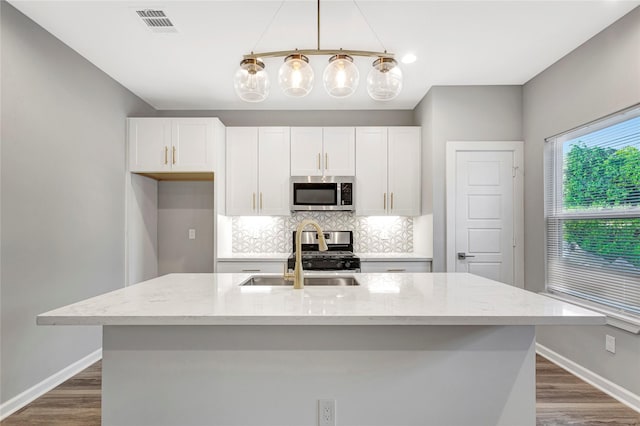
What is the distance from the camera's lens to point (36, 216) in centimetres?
252

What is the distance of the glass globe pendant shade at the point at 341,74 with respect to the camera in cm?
176

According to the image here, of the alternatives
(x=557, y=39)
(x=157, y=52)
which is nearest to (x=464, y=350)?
(x=557, y=39)

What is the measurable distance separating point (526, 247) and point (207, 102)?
3843 mm

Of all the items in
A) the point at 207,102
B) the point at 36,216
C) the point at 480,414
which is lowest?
the point at 480,414

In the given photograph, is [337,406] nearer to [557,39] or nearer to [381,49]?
[381,49]

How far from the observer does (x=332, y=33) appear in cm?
266

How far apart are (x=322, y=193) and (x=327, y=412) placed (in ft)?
8.74

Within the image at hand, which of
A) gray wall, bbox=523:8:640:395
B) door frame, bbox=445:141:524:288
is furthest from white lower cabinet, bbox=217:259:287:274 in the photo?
gray wall, bbox=523:8:640:395

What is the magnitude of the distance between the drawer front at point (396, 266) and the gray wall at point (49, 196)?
8.46 feet

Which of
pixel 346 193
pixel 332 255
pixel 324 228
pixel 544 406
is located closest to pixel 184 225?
pixel 324 228

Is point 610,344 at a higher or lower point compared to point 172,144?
lower

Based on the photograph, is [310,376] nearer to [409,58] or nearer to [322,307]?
[322,307]

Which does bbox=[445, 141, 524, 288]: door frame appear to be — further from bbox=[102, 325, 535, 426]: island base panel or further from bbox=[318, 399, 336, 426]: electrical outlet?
bbox=[318, 399, 336, 426]: electrical outlet

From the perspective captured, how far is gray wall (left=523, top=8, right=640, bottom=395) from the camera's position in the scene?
240 cm
